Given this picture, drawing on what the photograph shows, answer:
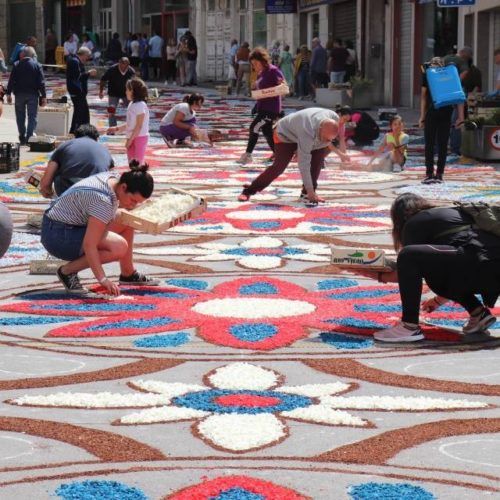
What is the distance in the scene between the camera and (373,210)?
41.1 feet

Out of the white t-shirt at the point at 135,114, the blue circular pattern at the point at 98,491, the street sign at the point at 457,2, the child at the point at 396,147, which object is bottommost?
the blue circular pattern at the point at 98,491

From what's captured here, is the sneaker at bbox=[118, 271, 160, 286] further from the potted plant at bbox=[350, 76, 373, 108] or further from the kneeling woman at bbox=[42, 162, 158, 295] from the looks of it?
the potted plant at bbox=[350, 76, 373, 108]

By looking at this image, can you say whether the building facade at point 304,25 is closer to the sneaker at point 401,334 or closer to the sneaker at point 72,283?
the sneaker at point 72,283

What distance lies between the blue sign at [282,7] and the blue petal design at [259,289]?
34167mm

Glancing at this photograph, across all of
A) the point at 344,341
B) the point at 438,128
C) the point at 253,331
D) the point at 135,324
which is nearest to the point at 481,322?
the point at 344,341

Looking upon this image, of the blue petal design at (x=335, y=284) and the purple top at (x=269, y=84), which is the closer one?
the blue petal design at (x=335, y=284)

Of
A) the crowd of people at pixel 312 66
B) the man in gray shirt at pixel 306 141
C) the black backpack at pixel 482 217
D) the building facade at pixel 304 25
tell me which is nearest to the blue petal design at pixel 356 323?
the black backpack at pixel 482 217

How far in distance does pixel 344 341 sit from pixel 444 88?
28.1 feet

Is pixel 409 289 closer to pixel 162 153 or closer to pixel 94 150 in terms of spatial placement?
pixel 94 150

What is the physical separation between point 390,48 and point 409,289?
27.4 meters

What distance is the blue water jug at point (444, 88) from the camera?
1466 cm

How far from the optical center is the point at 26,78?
20625mm

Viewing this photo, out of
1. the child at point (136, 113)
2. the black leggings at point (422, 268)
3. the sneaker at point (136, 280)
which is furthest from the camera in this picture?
the child at point (136, 113)

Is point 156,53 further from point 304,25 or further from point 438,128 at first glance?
point 438,128
